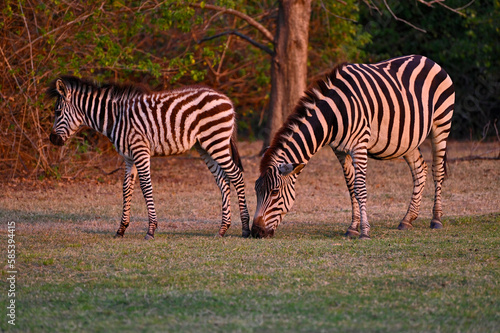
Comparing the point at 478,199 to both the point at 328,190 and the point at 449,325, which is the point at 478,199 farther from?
the point at 449,325

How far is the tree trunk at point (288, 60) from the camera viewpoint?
53.5 feet

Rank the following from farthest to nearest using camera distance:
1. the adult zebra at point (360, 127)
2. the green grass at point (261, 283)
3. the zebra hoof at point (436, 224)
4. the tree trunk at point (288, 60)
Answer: the tree trunk at point (288, 60), the zebra hoof at point (436, 224), the adult zebra at point (360, 127), the green grass at point (261, 283)

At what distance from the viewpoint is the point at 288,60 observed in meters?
16.6

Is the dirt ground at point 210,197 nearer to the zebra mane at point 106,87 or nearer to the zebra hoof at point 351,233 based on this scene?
the zebra hoof at point 351,233

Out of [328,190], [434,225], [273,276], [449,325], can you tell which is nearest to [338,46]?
[328,190]

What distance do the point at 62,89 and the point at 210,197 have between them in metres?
4.52

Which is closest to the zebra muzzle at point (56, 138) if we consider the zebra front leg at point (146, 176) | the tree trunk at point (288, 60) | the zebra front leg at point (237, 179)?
the zebra front leg at point (146, 176)

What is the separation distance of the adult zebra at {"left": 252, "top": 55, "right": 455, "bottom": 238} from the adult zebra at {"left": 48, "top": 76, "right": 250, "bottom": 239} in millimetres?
826

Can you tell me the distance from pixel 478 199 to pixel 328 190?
9.90ft

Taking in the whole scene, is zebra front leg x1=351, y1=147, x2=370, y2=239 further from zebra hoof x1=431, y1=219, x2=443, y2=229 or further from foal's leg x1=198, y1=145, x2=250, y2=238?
foal's leg x1=198, y1=145, x2=250, y2=238

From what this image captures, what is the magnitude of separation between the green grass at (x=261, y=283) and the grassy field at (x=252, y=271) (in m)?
0.01

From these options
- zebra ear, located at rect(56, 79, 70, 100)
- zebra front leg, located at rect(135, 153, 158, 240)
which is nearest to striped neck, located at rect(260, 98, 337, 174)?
zebra front leg, located at rect(135, 153, 158, 240)

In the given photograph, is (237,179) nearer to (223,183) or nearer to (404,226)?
(223,183)

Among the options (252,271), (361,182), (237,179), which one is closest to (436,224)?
(361,182)
